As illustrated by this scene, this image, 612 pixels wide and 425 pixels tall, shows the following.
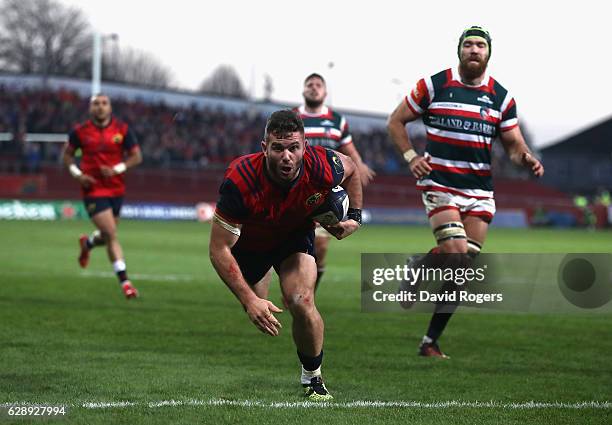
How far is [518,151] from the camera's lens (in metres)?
8.70

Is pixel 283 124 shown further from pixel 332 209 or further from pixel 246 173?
pixel 332 209

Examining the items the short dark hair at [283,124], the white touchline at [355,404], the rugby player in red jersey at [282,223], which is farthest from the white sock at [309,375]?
the short dark hair at [283,124]

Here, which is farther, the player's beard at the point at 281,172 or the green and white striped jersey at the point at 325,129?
the green and white striped jersey at the point at 325,129

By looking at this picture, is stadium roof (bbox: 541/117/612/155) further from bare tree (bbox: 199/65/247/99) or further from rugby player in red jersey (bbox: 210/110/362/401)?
rugby player in red jersey (bbox: 210/110/362/401)

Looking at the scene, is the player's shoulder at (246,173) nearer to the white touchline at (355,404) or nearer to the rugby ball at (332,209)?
the rugby ball at (332,209)

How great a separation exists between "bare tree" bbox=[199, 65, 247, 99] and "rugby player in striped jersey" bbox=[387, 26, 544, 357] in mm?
96393

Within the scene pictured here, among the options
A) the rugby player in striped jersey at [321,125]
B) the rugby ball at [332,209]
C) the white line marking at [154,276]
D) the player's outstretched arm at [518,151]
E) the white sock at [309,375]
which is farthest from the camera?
the white line marking at [154,276]

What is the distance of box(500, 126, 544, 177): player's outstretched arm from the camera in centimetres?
854

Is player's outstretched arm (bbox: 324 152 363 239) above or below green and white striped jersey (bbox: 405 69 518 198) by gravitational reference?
below

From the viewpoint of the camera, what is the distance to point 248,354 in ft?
26.7

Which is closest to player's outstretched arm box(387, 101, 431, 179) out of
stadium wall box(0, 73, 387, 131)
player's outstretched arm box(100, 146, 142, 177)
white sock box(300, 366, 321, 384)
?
white sock box(300, 366, 321, 384)

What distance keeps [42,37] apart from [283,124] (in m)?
59.4

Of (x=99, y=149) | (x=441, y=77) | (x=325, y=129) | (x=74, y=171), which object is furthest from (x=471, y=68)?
(x=74, y=171)

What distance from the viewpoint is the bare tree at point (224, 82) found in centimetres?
10475
